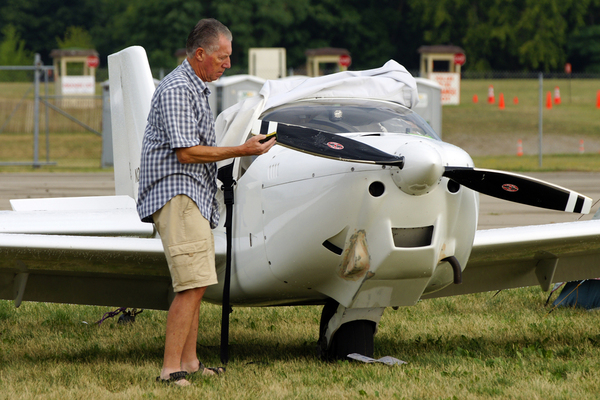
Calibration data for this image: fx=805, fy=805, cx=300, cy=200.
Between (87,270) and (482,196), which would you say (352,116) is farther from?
(482,196)

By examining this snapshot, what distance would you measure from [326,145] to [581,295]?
160 inches

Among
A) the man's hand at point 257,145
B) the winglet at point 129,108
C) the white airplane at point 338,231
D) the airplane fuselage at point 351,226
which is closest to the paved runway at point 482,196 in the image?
the winglet at point 129,108

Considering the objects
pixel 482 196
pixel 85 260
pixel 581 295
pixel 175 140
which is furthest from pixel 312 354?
pixel 482 196

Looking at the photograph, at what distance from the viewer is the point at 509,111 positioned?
36.3m

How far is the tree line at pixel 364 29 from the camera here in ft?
174

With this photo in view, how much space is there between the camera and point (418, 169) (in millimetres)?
3822

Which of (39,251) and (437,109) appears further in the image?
(437,109)

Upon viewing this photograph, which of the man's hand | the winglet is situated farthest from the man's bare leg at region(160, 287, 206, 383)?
the winglet

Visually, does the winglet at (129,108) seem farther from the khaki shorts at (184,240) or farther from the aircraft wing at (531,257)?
the aircraft wing at (531,257)

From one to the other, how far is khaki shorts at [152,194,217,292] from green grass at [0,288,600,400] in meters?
0.60

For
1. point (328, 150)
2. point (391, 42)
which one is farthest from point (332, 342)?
point (391, 42)

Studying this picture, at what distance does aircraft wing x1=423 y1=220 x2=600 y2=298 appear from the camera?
5.31 meters

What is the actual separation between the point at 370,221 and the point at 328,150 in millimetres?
420

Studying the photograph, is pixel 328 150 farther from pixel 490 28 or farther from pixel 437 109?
pixel 490 28
